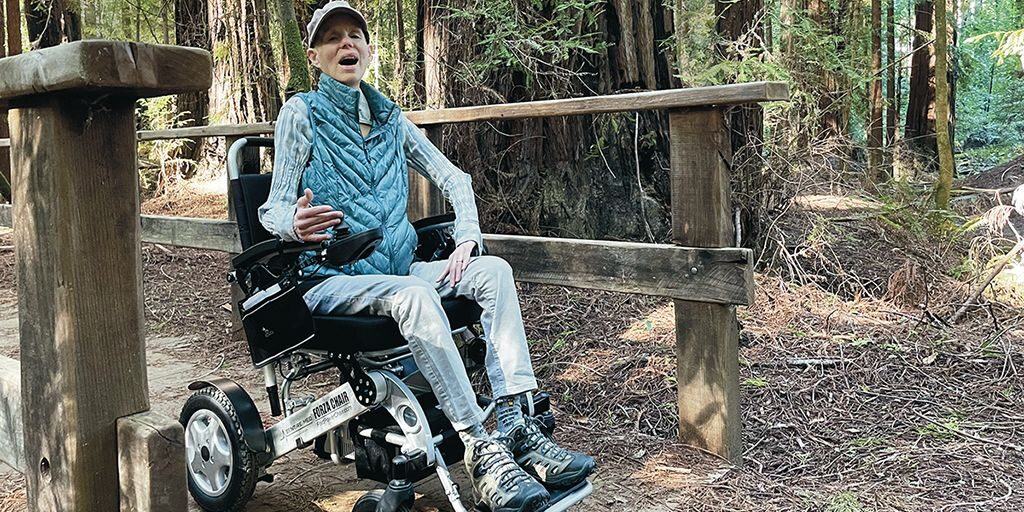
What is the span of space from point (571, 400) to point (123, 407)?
245 cm

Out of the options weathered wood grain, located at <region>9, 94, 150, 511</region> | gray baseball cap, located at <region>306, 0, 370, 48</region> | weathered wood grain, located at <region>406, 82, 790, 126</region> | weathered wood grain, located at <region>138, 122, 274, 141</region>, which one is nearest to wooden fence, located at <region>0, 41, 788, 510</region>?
weathered wood grain, located at <region>9, 94, 150, 511</region>

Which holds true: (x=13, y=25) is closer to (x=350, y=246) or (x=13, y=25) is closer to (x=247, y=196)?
(x=247, y=196)

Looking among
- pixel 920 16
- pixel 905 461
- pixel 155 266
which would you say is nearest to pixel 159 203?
pixel 155 266

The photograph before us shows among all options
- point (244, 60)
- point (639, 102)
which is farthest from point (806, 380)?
point (244, 60)

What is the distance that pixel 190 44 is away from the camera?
9516mm

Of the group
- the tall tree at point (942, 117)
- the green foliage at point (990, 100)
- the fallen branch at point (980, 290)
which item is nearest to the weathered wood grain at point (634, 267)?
the fallen branch at point (980, 290)

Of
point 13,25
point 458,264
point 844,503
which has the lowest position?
point 844,503

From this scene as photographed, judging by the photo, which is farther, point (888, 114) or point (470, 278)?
point (888, 114)

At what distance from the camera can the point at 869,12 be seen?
1334 centimetres

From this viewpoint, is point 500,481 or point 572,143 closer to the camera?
point 500,481

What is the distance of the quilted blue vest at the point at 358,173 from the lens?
293 centimetres

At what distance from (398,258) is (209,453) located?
3.04ft

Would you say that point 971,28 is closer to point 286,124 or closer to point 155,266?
point 155,266

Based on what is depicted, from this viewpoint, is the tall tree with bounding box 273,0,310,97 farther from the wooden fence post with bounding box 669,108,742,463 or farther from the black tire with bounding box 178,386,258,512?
the wooden fence post with bounding box 669,108,742,463
